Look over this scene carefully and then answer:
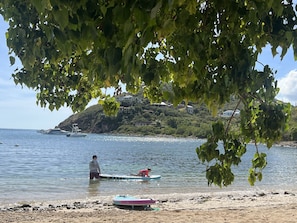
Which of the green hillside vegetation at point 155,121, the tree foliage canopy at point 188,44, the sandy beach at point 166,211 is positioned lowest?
the sandy beach at point 166,211

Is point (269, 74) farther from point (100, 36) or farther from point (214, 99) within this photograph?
point (100, 36)

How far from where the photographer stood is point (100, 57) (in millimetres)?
2627

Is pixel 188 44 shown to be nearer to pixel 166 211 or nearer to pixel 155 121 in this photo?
pixel 166 211

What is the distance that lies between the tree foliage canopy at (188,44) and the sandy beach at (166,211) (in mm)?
7459

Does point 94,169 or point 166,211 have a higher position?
point 94,169

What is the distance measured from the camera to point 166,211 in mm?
13109

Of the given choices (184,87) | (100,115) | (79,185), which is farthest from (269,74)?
(100,115)

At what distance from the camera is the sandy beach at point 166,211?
11.5 meters

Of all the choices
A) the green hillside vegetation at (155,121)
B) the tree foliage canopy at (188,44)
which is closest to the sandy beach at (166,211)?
the tree foliage canopy at (188,44)

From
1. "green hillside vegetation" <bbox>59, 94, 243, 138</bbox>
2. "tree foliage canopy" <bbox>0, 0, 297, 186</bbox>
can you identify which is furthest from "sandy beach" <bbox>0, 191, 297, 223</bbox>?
"green hillside vegetation" <bbox>59, 94, 243, 138</bbox>

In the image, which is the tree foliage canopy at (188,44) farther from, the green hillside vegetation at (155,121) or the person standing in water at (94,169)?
the green hillside vegetation at (155,121)

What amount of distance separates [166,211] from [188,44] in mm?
10824

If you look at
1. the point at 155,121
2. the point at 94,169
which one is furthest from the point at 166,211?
the point at 155,121

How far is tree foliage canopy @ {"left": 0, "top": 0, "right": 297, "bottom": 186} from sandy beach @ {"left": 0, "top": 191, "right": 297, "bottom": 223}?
746 cm
